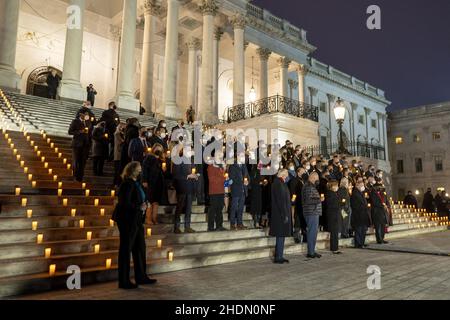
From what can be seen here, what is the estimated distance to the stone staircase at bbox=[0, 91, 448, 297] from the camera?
545cm

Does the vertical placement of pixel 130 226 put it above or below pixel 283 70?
below

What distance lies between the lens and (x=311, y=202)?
8.62 m

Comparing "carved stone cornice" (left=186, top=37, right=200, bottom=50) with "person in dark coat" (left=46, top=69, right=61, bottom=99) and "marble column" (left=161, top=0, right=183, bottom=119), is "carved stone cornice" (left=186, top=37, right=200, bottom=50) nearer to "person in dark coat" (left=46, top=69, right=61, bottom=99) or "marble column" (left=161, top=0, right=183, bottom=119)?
"marble column" (left=161, top=0, right=183, bottom=119)

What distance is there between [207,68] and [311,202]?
15.7m

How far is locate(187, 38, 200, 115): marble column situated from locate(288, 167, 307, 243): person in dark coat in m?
18.5

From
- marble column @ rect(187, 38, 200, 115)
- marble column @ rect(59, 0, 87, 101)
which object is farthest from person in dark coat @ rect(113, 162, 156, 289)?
marble column @ rect(187, 38, 200, 115)

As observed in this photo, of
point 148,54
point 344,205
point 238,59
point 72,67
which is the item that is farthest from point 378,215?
point 148,54

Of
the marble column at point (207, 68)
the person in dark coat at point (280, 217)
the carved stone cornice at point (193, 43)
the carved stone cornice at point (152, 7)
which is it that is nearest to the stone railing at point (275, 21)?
the carved stone cornice at point (193, 43)

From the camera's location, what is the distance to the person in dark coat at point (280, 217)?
302 inches

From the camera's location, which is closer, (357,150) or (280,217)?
(280,217)

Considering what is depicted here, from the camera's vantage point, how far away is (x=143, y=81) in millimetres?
21844

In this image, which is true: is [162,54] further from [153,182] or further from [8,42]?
[153,182]

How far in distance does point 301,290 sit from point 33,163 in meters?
8.14
